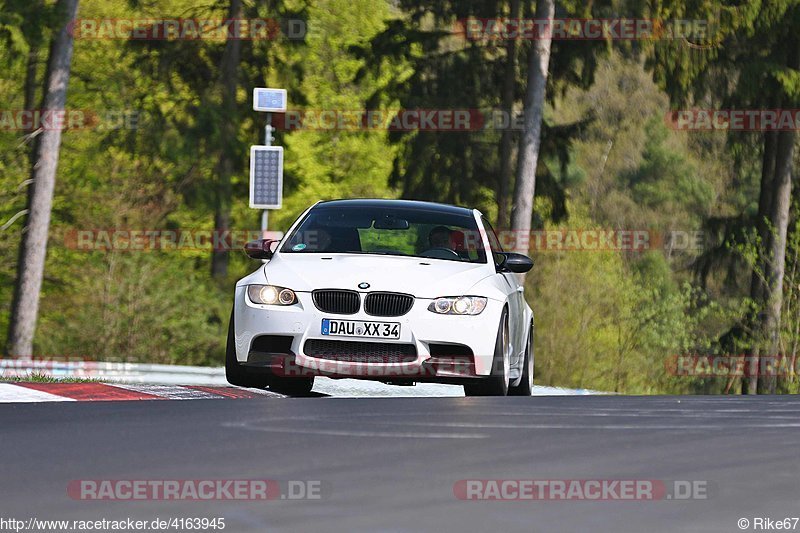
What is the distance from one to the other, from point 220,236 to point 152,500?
38.2 m

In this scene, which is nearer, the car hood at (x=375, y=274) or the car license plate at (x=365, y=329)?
the car license plate at (x=365, y=329)

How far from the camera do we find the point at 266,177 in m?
20.7

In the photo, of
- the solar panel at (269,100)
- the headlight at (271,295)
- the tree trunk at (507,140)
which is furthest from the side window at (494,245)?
the tree trunk at (507,140)

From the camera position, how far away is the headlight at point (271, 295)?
12531mm

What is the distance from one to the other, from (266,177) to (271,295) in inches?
326

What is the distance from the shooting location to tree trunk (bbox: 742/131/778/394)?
115 ft

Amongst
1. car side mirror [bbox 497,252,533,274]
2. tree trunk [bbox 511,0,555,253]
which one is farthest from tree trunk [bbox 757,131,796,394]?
car side mirror [bbox 497,252,533,274]

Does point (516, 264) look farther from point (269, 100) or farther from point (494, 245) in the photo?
point (269, 100)

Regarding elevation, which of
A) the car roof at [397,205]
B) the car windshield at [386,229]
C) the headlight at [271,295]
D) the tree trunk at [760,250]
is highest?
the car roof at [397,205]

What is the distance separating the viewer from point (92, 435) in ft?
29.1

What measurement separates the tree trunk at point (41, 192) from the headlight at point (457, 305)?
19.5m

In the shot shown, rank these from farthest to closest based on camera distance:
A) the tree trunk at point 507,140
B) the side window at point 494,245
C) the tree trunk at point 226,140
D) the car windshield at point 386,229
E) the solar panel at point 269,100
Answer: the tree trunk at point 226,140 < the tree trunk at point 507,140 < the solar panel at point 269,100 < the side window at point 494,245 < the car windshield at point 386,229

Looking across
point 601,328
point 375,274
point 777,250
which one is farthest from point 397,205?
point 601,328

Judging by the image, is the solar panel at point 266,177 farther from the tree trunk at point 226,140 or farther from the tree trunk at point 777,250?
the tree trunk at point 226,140
